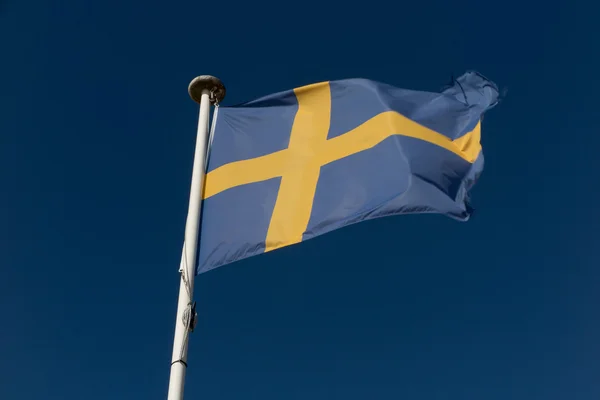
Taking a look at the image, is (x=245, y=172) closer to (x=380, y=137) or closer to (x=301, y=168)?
Answer: (x=301, y=168)

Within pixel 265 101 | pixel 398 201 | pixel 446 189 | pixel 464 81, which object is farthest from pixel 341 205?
pixel 464 81

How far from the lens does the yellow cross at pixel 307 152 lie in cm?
860

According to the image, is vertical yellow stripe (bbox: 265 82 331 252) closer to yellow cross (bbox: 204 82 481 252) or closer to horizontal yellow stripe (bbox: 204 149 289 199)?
yellow cross (bbox: 204 82 481 252)

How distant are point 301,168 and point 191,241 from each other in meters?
1.96

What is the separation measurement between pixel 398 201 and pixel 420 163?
853 mm

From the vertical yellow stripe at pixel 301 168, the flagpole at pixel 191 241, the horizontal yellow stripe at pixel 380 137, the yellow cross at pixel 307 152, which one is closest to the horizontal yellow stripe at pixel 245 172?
the yellow cross at pixel 307 152

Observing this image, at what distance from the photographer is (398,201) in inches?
325

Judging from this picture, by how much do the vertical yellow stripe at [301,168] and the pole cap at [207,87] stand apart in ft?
3.49

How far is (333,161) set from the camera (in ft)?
30.4

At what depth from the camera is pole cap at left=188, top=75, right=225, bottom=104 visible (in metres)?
9.55

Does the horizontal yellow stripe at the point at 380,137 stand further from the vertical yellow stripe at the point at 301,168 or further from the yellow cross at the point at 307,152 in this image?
the vertical yellow stripe at the point at 301,168

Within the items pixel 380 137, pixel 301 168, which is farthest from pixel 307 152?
pixel 380 137

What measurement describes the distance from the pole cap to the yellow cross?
1.04 meters

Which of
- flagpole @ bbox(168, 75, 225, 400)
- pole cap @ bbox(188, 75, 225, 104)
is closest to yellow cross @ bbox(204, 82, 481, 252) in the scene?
flagpole @ bbox(168, 75, 225, 400)
